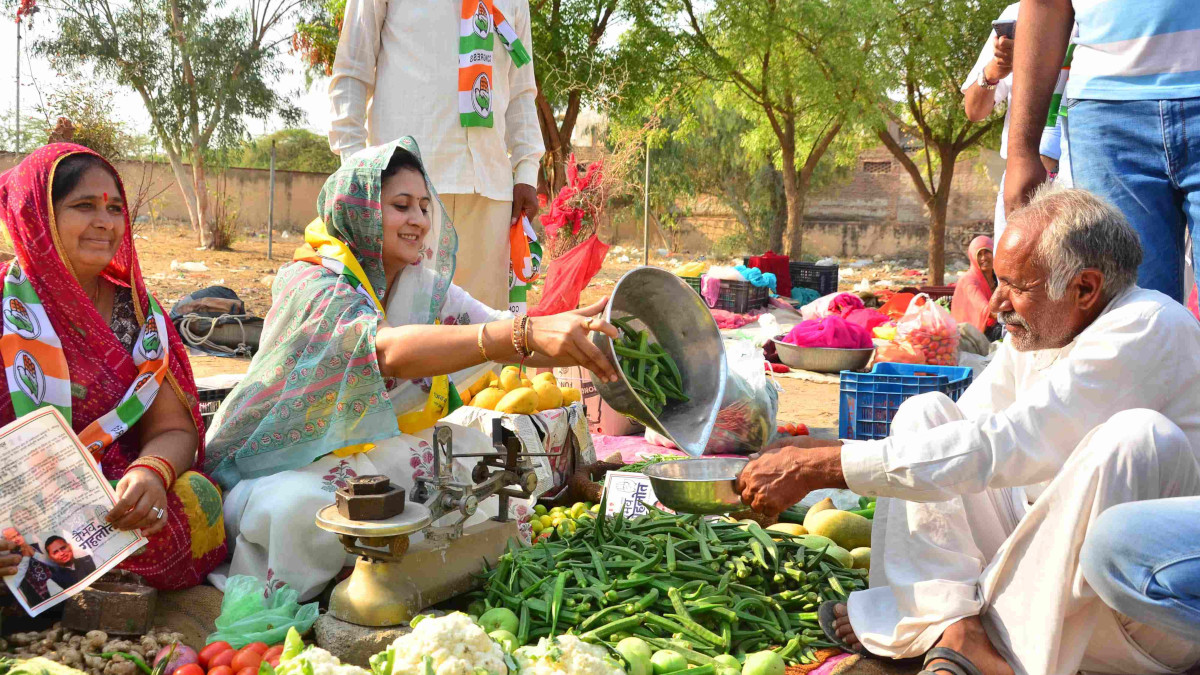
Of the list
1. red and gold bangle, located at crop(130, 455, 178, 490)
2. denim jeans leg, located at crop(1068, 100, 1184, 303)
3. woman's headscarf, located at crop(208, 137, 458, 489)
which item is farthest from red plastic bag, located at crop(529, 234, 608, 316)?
denim jeans leg, located at crop(1068, 100, 1184, 303)

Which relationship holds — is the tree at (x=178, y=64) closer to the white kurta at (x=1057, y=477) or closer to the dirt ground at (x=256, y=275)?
the dirt ground at (x=256, y=275)

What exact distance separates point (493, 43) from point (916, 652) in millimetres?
3636

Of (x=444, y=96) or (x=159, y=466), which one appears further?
(x=444, y=96)

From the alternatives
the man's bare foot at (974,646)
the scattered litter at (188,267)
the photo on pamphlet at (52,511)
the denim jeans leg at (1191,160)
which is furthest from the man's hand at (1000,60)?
the scattered litter at (188,267)

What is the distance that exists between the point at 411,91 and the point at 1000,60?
2709 millimetres

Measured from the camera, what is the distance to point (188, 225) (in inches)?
961

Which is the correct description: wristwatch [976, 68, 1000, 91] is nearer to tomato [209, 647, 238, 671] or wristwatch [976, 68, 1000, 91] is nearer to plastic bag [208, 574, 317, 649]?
plastic bag [208, 574, 317, 649]

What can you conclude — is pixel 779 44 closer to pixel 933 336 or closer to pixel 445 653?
pixel 933 336

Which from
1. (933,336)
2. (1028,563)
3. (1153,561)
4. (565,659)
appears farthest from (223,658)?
(933,336)

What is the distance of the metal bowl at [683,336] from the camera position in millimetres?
2824

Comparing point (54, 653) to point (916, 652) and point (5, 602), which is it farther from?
point (916, 652)

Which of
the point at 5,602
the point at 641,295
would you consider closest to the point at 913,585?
the point at 641,295

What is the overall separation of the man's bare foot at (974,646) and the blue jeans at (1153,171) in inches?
45.8

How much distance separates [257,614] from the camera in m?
2.57
